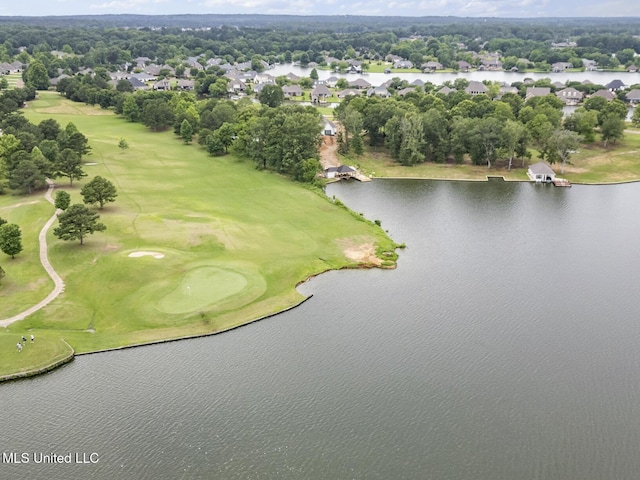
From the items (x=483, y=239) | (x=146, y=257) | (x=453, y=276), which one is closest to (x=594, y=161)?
(x=483, y=239)

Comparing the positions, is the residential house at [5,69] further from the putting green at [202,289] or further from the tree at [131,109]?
the putting green at [202,289]

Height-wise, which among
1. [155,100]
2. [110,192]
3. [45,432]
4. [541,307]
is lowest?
[45,432]

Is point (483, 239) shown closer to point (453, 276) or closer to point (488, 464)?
point (453, 276)

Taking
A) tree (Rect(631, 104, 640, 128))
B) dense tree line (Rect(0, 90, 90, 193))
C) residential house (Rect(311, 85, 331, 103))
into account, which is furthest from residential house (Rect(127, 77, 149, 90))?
tree (Rect(631, 104, 640, 128))

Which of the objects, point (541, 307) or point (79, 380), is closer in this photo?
point (79, 380)

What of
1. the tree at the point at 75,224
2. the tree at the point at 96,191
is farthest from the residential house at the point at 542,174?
the tree at the point at 75,224

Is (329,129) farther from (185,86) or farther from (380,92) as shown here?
(185,86)

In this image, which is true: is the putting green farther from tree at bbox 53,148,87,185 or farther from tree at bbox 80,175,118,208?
tree at bbox 53,148,87,185
